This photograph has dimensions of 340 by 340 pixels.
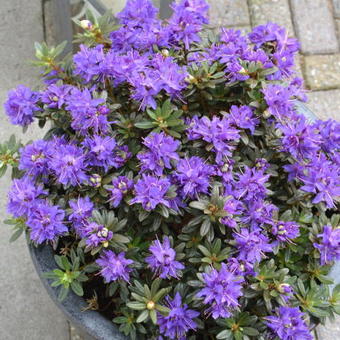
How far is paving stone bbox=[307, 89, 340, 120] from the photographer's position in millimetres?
2508

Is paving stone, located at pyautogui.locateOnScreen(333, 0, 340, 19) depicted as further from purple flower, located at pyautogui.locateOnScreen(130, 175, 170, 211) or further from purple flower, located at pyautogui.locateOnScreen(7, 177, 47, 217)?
purple flower, located at pyautogui.locateOnScreen(7, 177, 47, 217)

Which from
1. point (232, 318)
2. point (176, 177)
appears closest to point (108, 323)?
point (232, 318)

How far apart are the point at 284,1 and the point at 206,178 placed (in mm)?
1766

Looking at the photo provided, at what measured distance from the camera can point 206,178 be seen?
50.4 inches

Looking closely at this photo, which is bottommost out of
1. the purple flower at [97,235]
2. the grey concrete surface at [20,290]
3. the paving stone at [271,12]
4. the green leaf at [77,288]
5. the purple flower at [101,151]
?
the grey concrete surface at [20,290]

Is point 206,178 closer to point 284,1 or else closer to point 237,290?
point 237,290

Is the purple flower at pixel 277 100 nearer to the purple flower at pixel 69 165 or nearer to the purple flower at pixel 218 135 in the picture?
the purple flower at pixel 218 135

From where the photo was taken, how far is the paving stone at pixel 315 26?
263 centimetres

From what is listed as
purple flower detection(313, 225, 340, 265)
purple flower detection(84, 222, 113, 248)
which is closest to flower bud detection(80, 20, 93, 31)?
purple flower detection(84, 222, 113, 248)

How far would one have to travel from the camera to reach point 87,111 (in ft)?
4.20

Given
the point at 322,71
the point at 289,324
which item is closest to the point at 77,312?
the point at 289,324

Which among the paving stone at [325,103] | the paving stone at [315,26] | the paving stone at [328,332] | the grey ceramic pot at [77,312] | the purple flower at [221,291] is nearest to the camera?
the purple flower at [221,291]

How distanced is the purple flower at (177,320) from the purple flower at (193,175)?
243mm

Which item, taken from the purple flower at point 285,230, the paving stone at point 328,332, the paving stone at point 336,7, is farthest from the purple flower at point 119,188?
the paving stone at point 336,7
